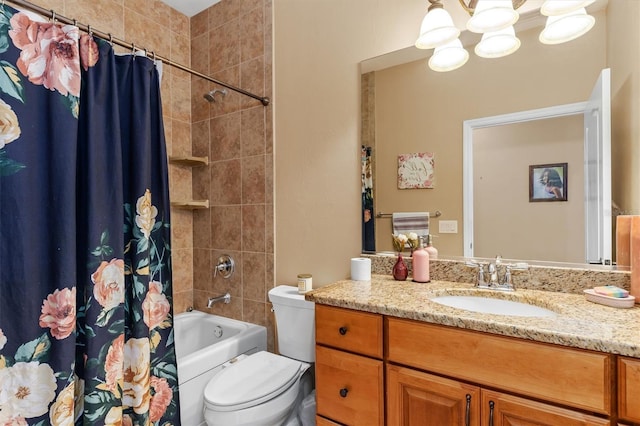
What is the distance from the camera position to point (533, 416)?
895 millimetres

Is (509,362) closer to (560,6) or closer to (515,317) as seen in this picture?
(515,317)

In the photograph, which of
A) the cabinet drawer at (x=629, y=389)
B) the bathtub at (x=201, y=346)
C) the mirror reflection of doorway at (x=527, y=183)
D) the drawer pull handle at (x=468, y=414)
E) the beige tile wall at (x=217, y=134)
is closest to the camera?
the cabinet drawer at (x=629, y=389)

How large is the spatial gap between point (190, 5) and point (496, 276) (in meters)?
2.69

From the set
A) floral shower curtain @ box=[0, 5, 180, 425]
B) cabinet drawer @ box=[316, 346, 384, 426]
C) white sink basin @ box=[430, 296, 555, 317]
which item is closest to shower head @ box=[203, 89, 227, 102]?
floral shower curtain @ box=[0, 5, 180, 425]

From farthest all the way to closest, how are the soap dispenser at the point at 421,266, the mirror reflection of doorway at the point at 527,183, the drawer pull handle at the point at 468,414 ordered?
the soap dispenser at the point at 421,266, the mirror reflection of doorway at the point at 527,183, the drawer pull handle at the point at 468,414

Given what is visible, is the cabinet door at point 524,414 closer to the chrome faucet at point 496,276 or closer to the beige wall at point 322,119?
the chrome faucet at point 496,276

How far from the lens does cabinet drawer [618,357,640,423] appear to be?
784mm

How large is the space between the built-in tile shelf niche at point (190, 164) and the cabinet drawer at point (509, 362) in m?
1.67

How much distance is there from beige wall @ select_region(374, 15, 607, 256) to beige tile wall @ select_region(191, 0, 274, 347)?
78 centimetres

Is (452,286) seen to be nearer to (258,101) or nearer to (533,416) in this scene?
(533,416)

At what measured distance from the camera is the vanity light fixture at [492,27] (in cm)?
120

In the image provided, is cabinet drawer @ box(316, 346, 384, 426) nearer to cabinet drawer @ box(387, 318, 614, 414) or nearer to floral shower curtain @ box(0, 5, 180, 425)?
cabinet drawer @ box(387, 318, 614, 414)

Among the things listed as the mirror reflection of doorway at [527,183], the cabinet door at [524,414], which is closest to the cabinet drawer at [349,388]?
the cabinet door at [524,414]

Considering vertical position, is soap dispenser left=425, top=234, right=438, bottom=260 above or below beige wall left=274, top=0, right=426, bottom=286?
below
